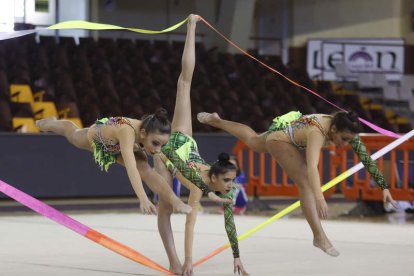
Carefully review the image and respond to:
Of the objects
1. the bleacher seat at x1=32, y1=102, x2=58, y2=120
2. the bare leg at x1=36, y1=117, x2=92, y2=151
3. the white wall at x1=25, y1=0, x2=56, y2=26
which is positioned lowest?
the bleacher seat at x1=32, y1=102, x2=58, y2=120

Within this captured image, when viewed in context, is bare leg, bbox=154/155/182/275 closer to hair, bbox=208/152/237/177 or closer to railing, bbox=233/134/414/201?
hair, bbox=208/152/237/177

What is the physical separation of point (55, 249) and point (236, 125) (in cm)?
200

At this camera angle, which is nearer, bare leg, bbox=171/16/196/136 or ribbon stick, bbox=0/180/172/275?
ribbon stick, bbox=0/180/172/275

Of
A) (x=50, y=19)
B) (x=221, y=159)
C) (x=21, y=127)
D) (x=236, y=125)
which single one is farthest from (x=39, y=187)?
(x=221, y=159)

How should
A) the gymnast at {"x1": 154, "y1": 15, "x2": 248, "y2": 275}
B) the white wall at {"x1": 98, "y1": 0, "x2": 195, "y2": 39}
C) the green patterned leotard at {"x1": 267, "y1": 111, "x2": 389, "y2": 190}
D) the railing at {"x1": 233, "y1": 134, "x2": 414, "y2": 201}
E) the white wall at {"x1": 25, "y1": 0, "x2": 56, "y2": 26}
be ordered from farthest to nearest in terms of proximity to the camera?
1. the white wall at {"x1": 98, "y1": 0, "x2": 195, "y2": 39}
2. the white wall at {"x1": 25, "y1": 0, "x2": 56, "y2": 26}
3. the railing at {"x1": 233, "y1": 134, "x2": 414, "y2": 201}
4. the green patterned leotard at {"x1": 267, "y1": 111, "x2": 389, "y2": 190}
5. the gymnast at {"x1": 154, "y1": 15, "x2": 248, "y2": 275}

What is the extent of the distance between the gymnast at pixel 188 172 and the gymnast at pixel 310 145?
54cm

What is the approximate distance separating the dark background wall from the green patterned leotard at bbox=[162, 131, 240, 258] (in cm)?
755

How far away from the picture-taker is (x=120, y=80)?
16625mm

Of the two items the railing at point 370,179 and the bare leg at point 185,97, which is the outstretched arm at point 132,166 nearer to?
the bare leg at point 185,97

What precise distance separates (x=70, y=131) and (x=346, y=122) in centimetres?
201

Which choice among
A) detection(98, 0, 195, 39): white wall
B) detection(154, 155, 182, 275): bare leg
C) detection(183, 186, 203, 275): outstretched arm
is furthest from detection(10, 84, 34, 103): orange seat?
detection(183, 186, 203, 275): outstretched arm

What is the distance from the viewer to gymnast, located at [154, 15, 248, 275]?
6.07 metres

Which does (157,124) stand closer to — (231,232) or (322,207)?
(231,232)

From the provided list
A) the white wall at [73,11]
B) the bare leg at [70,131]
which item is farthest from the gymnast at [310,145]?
the white wall at [73,11]
